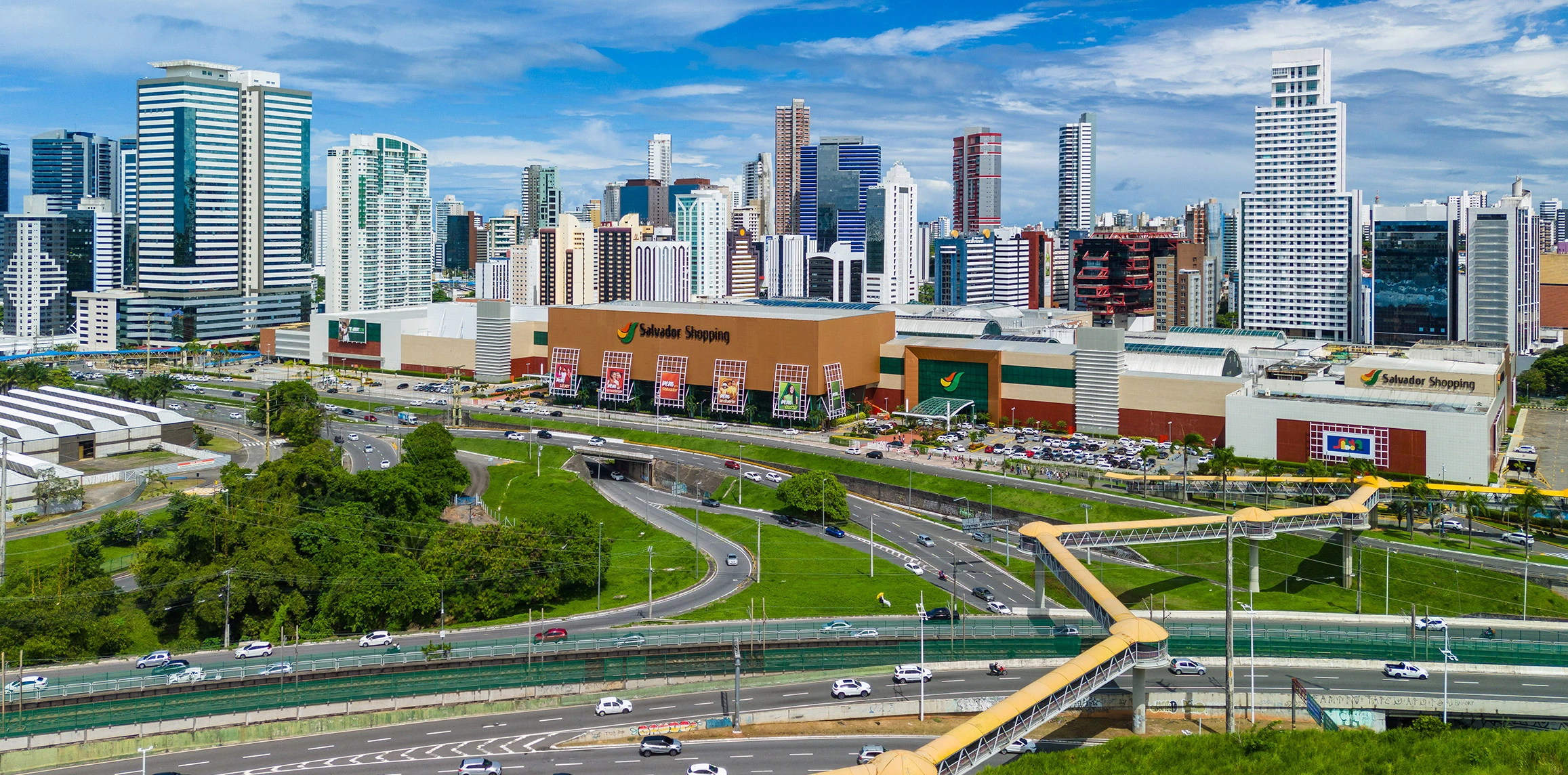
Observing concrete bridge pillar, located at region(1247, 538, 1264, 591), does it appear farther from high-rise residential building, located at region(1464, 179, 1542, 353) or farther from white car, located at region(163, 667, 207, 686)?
high-rise residential building, located at region(1464, 179, 1542, 353)

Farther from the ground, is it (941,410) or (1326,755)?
(941,410)

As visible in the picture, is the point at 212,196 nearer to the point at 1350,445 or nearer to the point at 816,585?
the point at 816,585

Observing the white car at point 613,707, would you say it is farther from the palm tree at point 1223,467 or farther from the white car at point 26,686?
the palm tree at point 1223,467

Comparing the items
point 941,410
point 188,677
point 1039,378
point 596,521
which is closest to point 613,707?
point 188,677

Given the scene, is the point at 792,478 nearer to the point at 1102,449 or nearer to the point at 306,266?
the point at 1102,449

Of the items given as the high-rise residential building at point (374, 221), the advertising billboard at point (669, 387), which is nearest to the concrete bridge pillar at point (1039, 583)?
the advertising billboard at point (669, 387)

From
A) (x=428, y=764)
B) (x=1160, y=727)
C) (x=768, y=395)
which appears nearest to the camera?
(x=428, y=764)

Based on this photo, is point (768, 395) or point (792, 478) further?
point (768, 395)

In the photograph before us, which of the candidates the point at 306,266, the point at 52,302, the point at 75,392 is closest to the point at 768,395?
the point at 75,392
